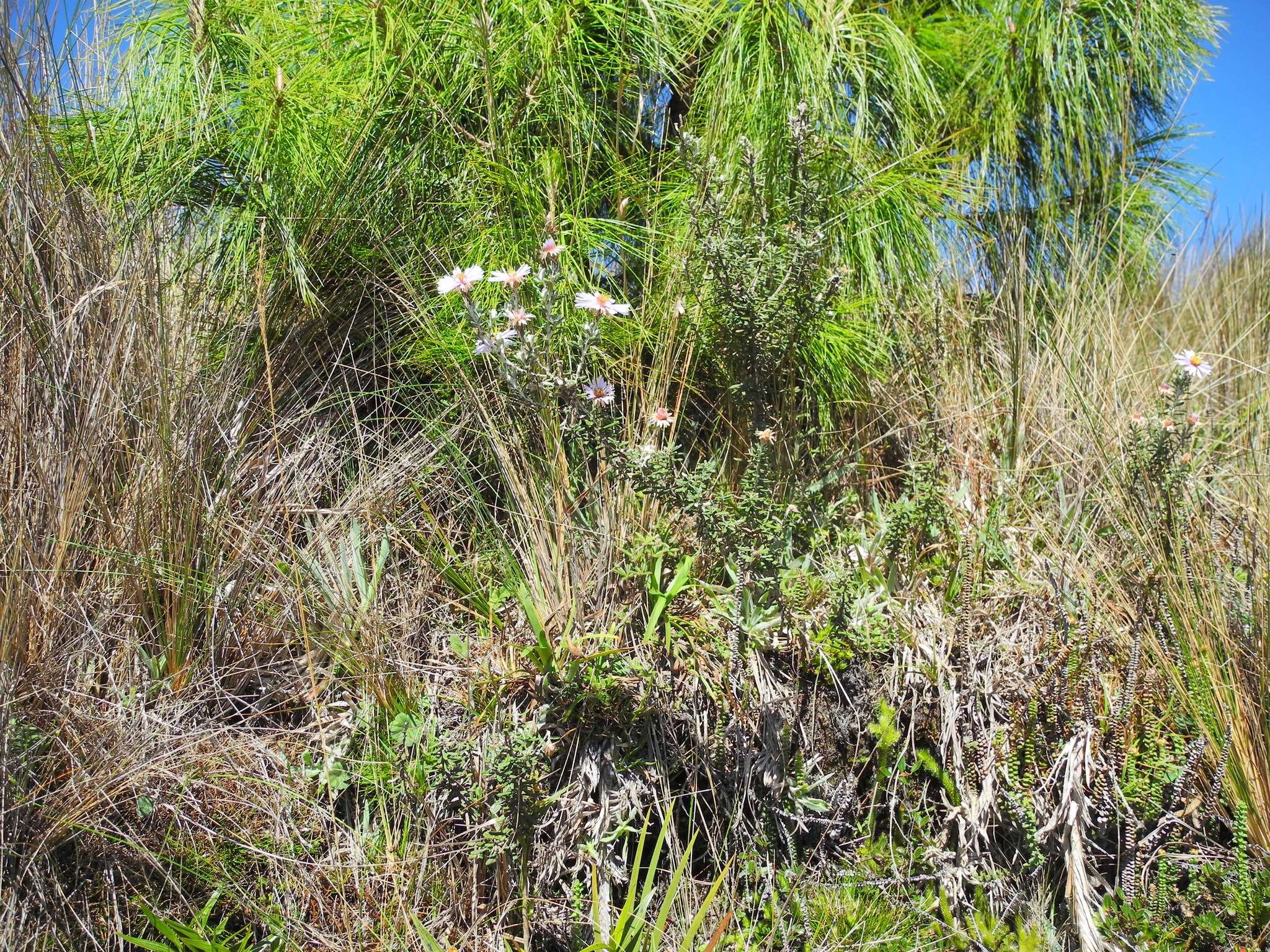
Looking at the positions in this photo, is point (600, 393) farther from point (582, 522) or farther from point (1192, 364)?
point (1192, 364)

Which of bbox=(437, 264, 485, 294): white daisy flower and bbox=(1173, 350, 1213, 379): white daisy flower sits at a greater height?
bbox=(1173, 350, 1213, 379): white daisy flower

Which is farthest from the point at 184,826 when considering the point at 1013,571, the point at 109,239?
the point at 1013,571

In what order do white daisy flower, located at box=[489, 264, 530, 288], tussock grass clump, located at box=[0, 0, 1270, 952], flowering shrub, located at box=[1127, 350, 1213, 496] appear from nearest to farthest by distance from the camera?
tussock grass clump, located at box=[0, 0, 1270, 952] < white daisy flower, located at box=[489, 264, 530, 288] < flowering shrub, located at box=[1127, 350, 1213, 496]

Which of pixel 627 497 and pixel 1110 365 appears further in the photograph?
pixel 1110 365

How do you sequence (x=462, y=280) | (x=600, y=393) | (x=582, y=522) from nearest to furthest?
(x=462, y=280) → (x=600, y=393) → (x=582, y=522)

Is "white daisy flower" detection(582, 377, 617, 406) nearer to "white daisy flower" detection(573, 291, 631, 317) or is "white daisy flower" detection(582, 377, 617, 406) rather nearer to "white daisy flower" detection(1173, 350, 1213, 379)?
"white daisy flower" detection(573, 291, 631, 317)

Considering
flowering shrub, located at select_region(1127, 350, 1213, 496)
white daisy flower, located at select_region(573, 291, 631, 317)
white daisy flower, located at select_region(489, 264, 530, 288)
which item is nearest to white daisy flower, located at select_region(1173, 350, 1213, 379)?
flowering shrub, located at select_region(1127, 350, 1213, 496)

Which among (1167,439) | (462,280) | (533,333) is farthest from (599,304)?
(1167,439)

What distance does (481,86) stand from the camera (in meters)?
2.14

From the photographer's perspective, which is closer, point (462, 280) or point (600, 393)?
point (462, 280)

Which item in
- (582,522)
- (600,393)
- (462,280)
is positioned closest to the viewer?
(462,280)

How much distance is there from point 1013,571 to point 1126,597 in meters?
0.22

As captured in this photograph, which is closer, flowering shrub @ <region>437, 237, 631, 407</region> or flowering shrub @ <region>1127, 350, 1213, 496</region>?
flowering shrub @ <region>437, 237, 631, 407</region>

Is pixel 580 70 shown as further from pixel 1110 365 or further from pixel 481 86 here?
pixel 1110 365
